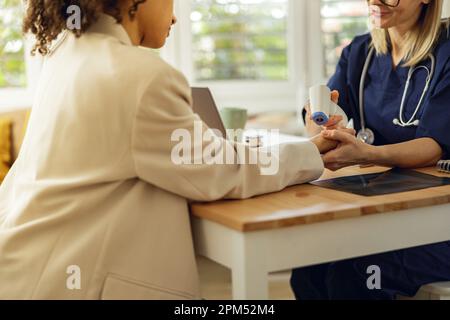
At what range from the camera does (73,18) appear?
129 cm

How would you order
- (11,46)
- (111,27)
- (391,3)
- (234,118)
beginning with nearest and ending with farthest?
(111,27) < (391,3) < (234,118) < (11,46)

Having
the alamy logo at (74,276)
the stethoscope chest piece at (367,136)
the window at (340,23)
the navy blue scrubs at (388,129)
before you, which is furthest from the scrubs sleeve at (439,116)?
the window at (340,23)

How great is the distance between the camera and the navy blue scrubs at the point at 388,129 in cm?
162

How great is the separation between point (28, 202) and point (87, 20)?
A: 36cm

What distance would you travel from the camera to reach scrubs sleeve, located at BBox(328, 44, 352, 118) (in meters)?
2.02

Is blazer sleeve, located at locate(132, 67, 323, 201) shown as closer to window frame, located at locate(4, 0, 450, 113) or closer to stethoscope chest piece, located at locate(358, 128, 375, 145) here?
stethoscope chest piece, located at locate(358, 128, 375, 145)

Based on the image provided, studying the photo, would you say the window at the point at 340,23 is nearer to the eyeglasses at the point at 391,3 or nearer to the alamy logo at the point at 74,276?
the eyeglasses at the point at 391,3

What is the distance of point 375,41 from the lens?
6.45ft

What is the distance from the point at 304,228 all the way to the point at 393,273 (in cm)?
55

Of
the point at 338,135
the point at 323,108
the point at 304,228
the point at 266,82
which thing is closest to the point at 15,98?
the point at 266,82

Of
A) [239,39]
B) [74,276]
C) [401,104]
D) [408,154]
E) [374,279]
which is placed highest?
[239,39]

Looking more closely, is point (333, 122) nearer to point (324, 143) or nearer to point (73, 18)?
point (324, 143)

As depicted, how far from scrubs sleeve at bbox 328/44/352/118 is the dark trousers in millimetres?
510
